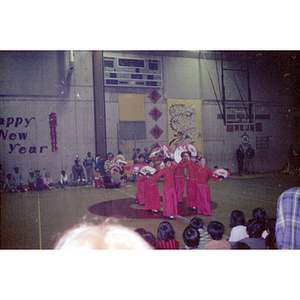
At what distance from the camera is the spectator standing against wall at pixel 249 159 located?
11.6m

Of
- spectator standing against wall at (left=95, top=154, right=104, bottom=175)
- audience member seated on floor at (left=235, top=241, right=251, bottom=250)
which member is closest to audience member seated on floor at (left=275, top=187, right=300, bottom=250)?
audience member seated on floor at (left=235, top=241, right=251, bottom=250)

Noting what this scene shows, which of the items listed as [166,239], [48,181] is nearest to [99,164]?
[48,181]

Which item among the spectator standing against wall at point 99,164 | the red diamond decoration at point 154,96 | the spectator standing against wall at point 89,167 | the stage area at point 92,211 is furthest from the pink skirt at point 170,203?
the red diamond decoration at point 154,96

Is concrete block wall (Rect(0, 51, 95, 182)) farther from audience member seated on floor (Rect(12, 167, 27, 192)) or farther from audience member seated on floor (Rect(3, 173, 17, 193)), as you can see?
audience member seated on floor (Rect(3, 173, 17, 193))

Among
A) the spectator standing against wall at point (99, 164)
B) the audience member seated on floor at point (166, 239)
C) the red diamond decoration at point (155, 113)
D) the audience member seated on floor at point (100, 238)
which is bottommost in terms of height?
the audience member seated on floor at point (100, 238)

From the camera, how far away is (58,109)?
33.4 feet

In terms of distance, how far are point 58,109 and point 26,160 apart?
2.26 m

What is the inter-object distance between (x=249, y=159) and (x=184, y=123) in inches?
134

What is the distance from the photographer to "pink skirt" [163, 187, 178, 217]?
4.96 metres

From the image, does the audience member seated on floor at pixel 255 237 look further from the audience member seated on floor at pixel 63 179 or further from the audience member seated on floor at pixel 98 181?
the audience member seated on floor at pixel 63 179

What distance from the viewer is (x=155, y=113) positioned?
11.2 meters

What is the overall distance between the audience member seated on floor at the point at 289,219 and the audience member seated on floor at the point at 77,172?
899 cm

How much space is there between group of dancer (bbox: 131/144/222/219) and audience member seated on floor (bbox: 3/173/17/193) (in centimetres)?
520

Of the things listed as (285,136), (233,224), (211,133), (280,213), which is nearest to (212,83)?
(211,133)
